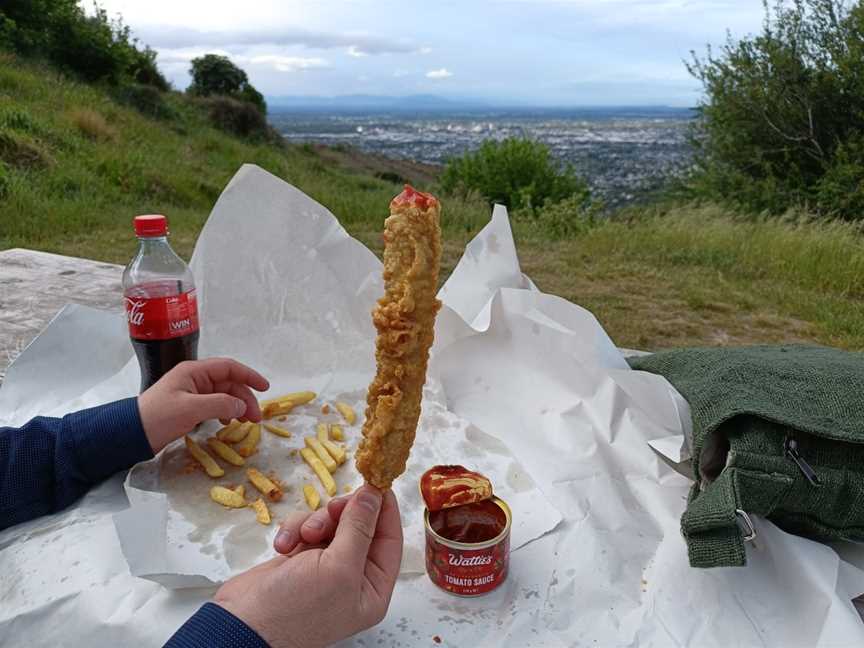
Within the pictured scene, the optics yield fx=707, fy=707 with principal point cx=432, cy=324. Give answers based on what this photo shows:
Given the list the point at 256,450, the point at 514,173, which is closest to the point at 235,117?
the point at 514,173

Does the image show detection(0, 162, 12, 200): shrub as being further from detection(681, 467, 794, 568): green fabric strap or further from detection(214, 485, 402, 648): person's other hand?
detection(681, 467, 794, 568): green fabric strap

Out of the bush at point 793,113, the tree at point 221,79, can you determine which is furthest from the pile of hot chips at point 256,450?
the tree at point 221,79

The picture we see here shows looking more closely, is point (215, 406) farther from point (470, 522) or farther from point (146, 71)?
point (146, 71)

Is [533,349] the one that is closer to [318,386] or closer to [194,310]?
[318,386]

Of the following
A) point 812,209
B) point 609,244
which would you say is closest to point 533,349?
point 609,244

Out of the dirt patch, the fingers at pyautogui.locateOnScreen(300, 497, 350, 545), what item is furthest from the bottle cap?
the dirt patch

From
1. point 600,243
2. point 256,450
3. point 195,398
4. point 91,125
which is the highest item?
point 91,125
